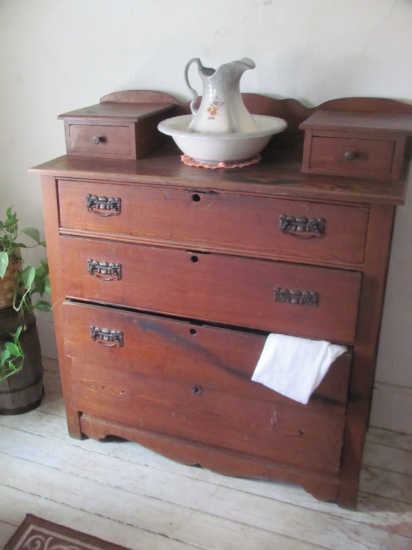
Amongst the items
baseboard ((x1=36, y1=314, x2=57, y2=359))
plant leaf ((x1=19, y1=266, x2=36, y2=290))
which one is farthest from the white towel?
baseboard ((x1=36, y1=314, x2=57, y2=359))

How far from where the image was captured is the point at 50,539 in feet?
4.77

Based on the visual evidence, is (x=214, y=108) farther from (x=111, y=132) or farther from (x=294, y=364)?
(x=294, y=364)

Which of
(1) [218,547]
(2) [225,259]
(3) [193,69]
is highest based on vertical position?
(3) [193,69]

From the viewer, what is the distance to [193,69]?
66.4 inches

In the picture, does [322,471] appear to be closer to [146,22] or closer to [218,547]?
[218,547]

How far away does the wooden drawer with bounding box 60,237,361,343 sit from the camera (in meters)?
1.33

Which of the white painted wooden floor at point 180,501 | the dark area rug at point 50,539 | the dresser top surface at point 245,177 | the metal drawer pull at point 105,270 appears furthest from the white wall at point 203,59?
the dark area rug at point 50,539

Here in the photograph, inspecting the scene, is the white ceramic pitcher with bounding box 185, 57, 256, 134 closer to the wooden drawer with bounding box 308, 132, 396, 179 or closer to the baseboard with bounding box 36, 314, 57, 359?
the wooden drawer with bounding box 308, 132, 396, 179

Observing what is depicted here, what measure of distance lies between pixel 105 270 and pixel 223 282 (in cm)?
→ 33

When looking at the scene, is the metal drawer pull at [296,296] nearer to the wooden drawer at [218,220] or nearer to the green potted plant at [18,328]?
the wooden drawer at [218,220]

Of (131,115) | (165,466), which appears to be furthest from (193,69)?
(165,466)

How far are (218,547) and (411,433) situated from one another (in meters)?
0.79

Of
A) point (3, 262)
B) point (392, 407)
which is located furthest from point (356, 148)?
point (3, 262)

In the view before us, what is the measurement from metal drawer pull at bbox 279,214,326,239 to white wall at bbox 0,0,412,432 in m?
0.48
